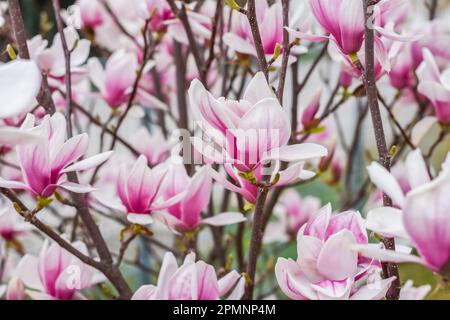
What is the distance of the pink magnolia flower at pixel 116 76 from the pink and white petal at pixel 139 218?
279mm

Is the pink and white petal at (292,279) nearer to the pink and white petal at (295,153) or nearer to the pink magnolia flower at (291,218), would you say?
the pink and white petal at (295,153)

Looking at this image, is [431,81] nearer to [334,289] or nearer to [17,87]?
[334,289]

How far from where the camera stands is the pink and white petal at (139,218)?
572mm

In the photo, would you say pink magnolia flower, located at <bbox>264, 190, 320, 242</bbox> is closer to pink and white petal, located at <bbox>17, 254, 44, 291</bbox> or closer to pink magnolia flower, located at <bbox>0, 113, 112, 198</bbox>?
pink and white petal, located at <bbox>17, 254, 44, 291</bbox>

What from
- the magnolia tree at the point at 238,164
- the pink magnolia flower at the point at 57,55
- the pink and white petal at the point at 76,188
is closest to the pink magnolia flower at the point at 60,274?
the magnolia tree at the point at 238,164

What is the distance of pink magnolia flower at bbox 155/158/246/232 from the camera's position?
1.92 ft

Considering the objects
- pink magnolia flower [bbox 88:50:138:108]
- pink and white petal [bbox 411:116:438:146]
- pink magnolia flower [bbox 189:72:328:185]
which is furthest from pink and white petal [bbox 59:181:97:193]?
pink and white petal [bbox 411:116:438:146]

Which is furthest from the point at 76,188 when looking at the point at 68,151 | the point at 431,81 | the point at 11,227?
the point at 11,227

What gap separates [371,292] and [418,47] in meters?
0.54

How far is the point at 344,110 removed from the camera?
2.36 meters

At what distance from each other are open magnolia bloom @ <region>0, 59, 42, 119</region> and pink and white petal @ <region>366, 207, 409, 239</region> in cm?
21

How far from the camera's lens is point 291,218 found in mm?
1143
